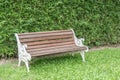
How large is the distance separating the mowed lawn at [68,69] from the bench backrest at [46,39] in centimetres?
45

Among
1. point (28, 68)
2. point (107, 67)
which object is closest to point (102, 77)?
point (107, 67)

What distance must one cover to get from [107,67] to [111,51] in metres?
1.84

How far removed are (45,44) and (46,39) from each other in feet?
0.47

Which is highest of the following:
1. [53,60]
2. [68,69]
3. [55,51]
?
[55,51]

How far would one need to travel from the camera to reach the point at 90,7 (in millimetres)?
8055

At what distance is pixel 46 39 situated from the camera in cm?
672

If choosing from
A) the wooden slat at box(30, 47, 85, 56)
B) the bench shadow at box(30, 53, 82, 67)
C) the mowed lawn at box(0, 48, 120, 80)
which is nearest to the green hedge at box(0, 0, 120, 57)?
the bench shadow at box(30, 53, 82, 67)

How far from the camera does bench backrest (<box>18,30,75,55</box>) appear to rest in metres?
6.41

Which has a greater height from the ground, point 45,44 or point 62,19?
point 62,19

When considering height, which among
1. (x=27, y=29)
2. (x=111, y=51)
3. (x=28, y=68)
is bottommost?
(x=111, y=51)

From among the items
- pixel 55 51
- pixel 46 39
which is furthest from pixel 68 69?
pixel 46 39

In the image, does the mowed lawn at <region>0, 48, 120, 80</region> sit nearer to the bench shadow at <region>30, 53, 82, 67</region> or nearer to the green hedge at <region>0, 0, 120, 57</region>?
the bench shadow at <region>30, 53, 82, 67</region>

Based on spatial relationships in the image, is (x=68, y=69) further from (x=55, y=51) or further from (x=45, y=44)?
(x=45, y=44)

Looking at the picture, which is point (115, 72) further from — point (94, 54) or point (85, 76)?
point (94, 54)
